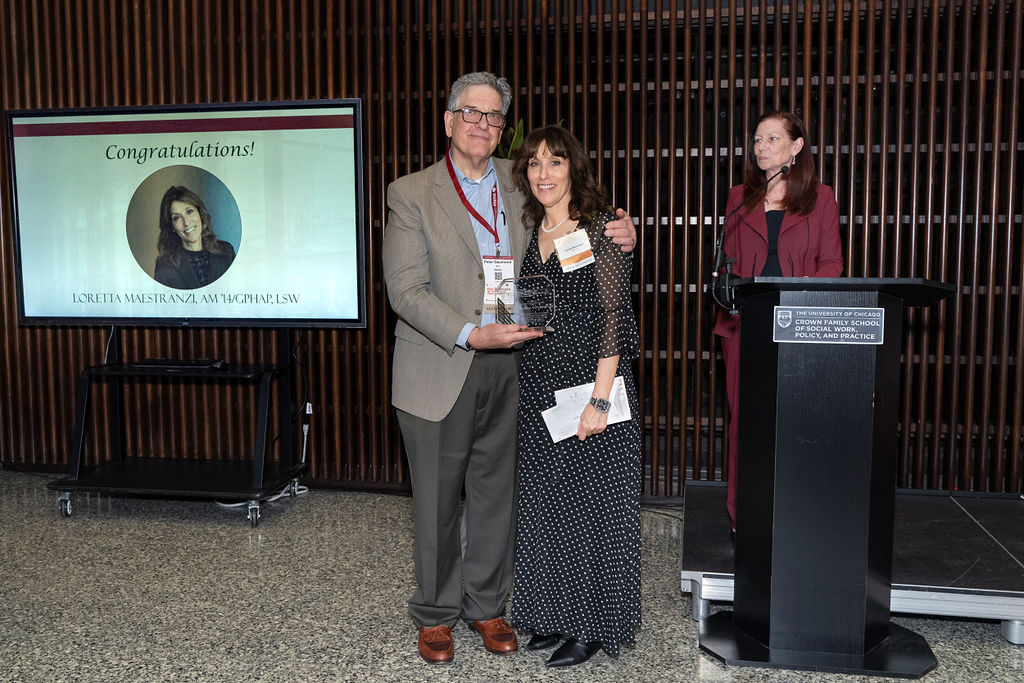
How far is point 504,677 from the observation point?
8.30 feet

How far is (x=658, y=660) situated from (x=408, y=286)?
4.70ft

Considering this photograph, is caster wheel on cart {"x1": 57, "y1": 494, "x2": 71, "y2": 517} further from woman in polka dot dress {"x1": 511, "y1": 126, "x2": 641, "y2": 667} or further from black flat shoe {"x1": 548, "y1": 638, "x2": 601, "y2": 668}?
black flat shoe {"x1": 548, "y1": 638, "x2": 601, "y2": 668}

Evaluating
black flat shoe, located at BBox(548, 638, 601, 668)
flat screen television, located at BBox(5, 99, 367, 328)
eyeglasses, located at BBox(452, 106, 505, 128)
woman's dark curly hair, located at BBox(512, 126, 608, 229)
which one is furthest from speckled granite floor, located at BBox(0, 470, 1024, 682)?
eyeglasses, located at BBox(452, 106, 505, 128)

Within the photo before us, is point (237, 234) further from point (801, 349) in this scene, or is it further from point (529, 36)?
point (801, 349)

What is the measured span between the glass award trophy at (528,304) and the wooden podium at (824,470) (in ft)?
1.86

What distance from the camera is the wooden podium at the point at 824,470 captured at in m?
2.36

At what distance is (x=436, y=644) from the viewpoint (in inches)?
104

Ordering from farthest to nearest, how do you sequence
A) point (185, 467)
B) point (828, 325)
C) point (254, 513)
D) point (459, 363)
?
point (185, 467)
point (254, 513)
point (459, 363)
point (828, 325)

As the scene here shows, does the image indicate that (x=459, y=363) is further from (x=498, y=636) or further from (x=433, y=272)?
(x=498, y=636)

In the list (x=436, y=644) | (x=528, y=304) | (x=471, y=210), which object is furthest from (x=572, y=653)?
(x=471, y=210)

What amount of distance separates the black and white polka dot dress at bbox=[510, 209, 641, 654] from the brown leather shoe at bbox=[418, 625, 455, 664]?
0.30m

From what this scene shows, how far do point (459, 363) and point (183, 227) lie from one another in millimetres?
2719

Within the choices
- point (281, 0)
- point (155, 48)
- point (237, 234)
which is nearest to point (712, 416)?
point (237, 234)

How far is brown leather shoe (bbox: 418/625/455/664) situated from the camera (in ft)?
8.58
